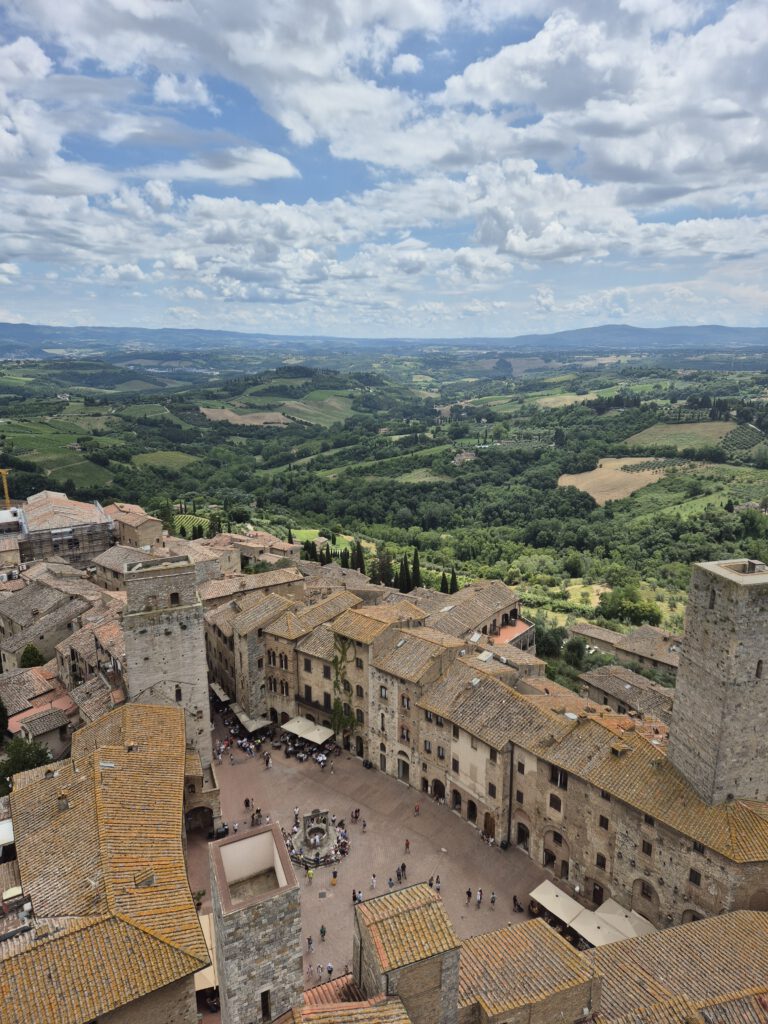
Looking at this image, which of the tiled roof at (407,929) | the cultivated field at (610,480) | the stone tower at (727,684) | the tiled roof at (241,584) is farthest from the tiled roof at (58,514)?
the cultivated field at (610,480)

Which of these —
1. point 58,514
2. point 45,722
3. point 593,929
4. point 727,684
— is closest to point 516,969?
point 593,929

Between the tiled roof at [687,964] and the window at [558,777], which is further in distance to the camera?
the window at [558,777]

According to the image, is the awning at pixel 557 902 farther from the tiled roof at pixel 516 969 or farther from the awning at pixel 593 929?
the tiled roof at pixel 516 969

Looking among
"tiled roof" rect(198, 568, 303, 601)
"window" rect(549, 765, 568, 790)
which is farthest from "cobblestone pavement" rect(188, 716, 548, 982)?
"tiled roof" rect(198, 568, 303, 601)

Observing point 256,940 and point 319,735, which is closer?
point 256,940

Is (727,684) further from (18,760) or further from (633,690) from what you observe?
(18,760)

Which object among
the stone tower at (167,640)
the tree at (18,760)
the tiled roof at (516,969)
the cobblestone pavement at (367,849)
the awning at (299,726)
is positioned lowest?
the cobblestone pavement at (367,849)
